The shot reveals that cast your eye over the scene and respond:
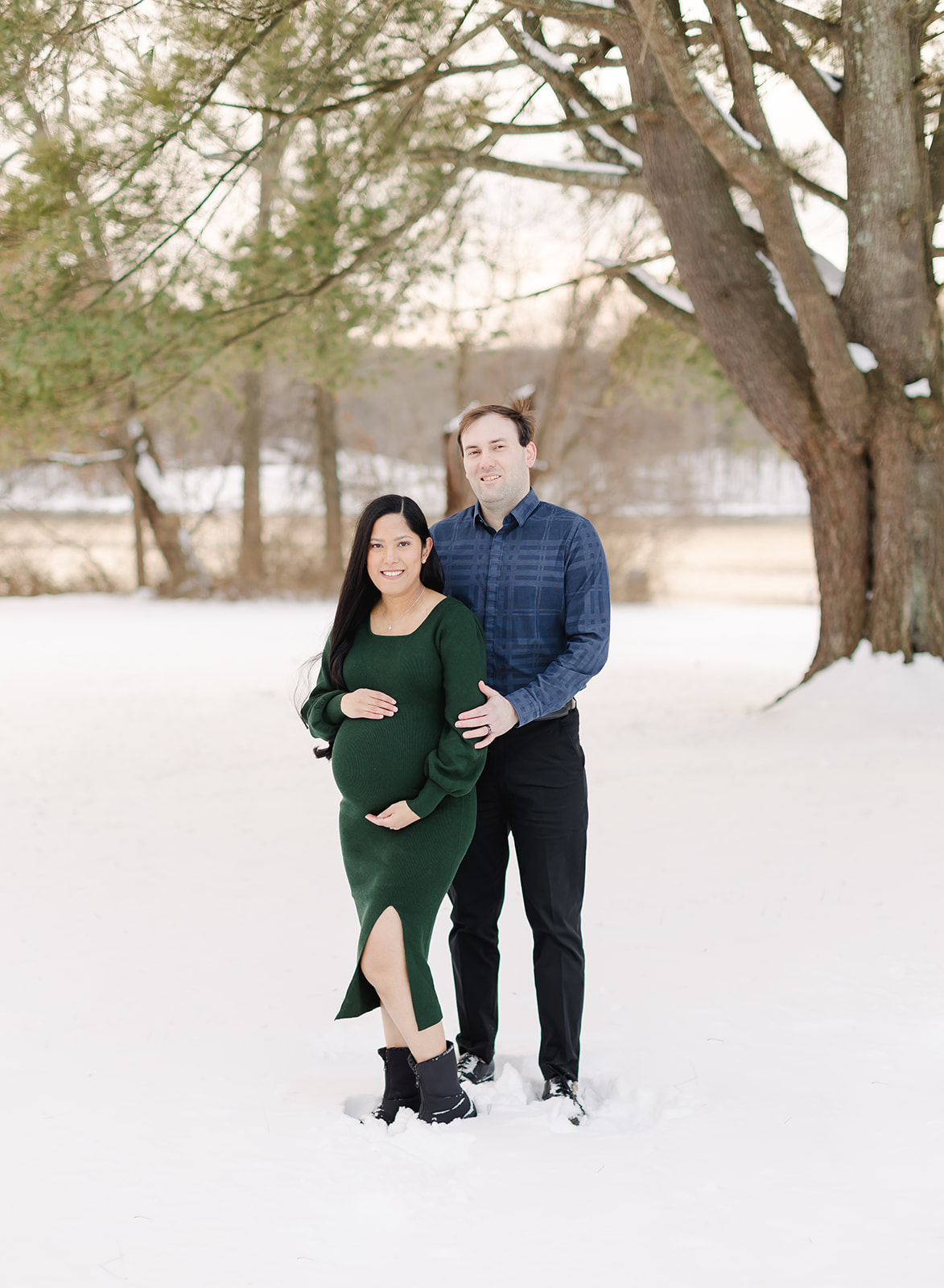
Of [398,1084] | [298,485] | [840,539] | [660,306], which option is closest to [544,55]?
[660,306]

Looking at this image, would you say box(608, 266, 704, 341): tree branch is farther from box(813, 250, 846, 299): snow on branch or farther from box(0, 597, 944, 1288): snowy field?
box(0, 597, 944, 1288): snowy field

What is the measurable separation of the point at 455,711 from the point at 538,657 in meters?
0.36

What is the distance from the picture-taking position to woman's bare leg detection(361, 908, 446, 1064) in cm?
289

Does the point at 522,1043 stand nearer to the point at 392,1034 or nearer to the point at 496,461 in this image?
the point at 392,1034

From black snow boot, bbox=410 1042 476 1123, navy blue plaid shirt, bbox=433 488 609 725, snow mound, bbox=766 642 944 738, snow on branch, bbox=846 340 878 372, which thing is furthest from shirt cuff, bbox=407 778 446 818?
snow on branch, bbox=846 340 878 372

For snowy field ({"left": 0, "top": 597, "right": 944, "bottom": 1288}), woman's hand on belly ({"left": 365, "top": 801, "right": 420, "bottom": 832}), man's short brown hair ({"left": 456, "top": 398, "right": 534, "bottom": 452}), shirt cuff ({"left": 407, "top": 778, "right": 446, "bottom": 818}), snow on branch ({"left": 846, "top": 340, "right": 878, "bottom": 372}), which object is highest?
snow on branch ({"left": 846, "top": 340, "right": 878, "bottom": 372})

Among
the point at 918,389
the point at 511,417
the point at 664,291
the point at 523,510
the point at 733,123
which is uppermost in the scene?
the point at 733,123

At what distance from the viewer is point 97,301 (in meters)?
7.52

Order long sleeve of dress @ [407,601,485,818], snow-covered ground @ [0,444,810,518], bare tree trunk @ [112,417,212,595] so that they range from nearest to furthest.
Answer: long sleeve of dress @ [407,601,485,818]
bare tree trunk @ [112,417,212,595]
snow-covered ground @ [0,444,810,518]

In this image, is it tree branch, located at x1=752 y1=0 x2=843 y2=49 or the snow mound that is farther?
the snow mound

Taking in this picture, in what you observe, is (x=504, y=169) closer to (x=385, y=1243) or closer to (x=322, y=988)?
(x=322, y=988)

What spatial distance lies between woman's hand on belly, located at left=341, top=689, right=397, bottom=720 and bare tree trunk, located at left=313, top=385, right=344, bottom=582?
17.4m

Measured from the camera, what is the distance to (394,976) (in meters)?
2.90

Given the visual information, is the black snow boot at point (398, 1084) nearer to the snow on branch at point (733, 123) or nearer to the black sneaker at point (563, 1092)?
the black sneaker at point (563, 1092)
